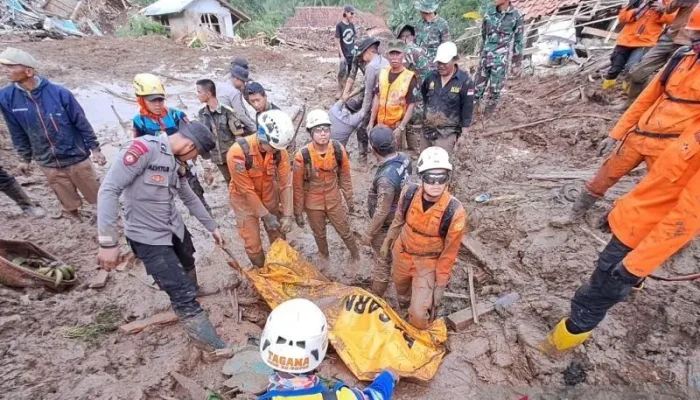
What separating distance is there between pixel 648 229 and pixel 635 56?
5355 millimetres

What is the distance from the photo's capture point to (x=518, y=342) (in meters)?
3.33

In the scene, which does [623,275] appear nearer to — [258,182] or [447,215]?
[447,215]

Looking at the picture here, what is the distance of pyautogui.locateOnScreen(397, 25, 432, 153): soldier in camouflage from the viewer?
21.8ft

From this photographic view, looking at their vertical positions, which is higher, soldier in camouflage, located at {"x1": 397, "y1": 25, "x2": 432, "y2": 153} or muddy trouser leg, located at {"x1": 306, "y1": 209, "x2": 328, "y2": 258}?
soldier in camouflage, located at {"x1": 397, "y1": 25, "x2": 432, "y2": 153}

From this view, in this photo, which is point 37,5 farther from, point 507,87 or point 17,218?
point 507,87

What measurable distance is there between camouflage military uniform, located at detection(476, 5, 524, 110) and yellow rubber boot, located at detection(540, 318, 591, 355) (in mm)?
5731

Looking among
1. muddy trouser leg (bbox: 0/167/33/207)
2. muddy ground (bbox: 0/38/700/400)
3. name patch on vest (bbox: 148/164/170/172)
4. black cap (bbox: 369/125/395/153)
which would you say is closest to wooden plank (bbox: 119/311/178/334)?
muddy ground (bbox: 0/38/700/400)

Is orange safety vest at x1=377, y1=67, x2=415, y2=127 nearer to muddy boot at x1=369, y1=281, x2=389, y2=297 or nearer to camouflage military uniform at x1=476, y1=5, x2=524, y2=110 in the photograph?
muddy boot at x1=369, y1=281, x2=389, y2=297

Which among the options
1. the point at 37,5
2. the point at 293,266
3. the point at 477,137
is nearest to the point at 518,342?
the point at 293,266

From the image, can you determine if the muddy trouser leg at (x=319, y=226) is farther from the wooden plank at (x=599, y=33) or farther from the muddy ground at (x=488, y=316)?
the wooden plank at (x=599, y=33)

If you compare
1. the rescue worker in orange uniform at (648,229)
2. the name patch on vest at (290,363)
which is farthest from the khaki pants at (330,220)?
the name patch on vest at (290,363)

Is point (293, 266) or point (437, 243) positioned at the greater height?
point (437, 243)

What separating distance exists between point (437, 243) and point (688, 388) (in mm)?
2027

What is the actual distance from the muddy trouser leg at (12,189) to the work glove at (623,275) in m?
6.61
